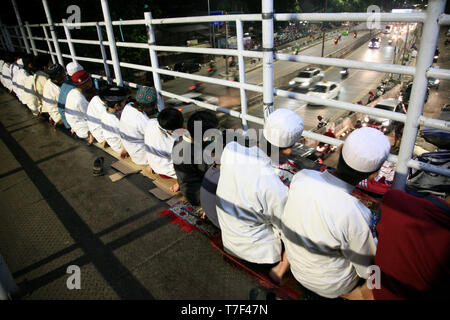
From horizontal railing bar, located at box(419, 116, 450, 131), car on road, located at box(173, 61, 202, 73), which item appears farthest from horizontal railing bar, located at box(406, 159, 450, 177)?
car on road, located at box(173, 61, 202, 73)

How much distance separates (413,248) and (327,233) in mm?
452

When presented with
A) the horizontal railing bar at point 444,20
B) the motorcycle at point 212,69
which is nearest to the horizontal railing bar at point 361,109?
the horizontal railing bar at point 444,20

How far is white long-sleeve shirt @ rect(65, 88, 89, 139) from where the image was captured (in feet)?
16.3

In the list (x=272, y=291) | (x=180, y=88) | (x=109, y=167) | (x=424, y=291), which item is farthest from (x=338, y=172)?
(x=180, y=88)

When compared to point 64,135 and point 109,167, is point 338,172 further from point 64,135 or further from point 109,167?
point 64,135

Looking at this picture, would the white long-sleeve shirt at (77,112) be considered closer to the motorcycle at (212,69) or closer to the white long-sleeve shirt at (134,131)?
the white long-sleeve shirt at (134,131)

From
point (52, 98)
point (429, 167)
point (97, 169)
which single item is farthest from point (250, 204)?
point (52, 98)

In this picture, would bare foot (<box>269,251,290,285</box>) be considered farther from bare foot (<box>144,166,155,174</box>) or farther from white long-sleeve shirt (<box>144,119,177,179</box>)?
bare foot (<box>144,166,155,174</box>)

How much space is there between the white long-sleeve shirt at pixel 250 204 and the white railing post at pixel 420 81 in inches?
39.7

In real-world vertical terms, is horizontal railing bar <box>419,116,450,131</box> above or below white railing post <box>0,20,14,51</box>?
below

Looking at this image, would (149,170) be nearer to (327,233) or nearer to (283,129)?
(283,129)

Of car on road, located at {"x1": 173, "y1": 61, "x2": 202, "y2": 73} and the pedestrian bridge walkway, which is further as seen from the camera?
car on road, located at {"x1": 173, "y1": 61, "x2": 202, "y2": 73}

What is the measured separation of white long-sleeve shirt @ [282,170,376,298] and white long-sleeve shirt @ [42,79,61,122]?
5.63 m
